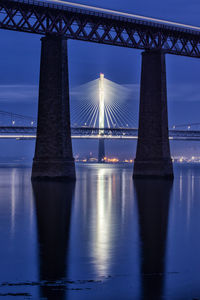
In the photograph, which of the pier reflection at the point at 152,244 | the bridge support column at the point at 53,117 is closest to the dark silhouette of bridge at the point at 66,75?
the bridge support column at the point at 53,117

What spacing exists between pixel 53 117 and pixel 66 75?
141 inches

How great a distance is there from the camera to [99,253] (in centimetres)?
1416

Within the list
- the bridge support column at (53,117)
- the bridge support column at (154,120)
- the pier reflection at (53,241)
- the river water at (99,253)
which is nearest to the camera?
the river water at (99,253)

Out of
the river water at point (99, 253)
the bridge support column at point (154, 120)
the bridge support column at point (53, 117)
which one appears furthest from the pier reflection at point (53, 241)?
the bridge support column at point (154, 120)

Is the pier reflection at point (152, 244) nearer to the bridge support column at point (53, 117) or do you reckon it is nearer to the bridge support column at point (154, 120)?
the bridge support column at point (53, 117)

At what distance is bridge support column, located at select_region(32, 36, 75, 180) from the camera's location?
42875 millimetres

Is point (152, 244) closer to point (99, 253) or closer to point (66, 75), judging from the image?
point (99, 253)

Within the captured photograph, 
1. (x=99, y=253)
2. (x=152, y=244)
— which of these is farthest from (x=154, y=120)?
(x=99, y=253)

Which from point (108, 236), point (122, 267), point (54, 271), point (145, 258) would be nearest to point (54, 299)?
point (54, 271)

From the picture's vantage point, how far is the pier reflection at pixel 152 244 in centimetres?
1102

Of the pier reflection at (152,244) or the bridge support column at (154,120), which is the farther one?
the bridge support column at (154,120)

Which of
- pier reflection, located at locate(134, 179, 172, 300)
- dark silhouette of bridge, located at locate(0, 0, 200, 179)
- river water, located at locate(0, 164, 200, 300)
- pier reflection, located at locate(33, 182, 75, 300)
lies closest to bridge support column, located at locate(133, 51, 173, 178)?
dark silhouette of bridge, located at locate(0, 0, 200, 179)

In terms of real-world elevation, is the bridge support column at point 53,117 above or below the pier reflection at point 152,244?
above

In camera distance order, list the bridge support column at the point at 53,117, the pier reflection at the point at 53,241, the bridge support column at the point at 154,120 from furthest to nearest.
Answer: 1. the bridge support column at the point at 154,120
2. the bridge support column at the point at 53,117
3. the pier reflection at the point at 53,241
